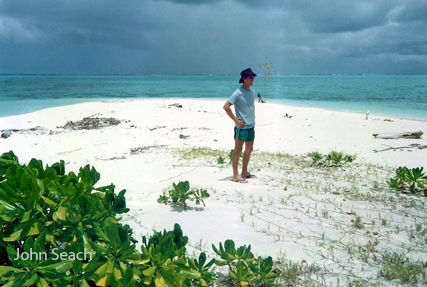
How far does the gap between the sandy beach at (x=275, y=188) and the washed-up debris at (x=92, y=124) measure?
0.49 metres

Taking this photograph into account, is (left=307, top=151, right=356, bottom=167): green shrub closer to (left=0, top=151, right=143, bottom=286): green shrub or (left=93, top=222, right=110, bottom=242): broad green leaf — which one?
(left=0, top=151, right=143, bottom=286): green shrub

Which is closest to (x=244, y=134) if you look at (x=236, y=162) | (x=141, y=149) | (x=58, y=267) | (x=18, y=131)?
(x=236, y=162)

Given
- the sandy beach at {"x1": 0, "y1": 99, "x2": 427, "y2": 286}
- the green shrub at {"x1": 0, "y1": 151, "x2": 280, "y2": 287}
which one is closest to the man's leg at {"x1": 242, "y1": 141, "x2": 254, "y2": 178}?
the sandy beach at {"x1": 0, "y1": 99, "x2": 427, "y2": 286}

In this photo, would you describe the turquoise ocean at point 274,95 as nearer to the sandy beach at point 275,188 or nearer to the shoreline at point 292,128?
the shoreline at point 292,128

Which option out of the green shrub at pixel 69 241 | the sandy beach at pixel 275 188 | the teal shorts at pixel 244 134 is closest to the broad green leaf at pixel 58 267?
the green shrub at pixel 69 241

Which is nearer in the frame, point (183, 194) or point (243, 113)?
point (183, 194)

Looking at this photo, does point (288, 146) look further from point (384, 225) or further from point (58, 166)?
point (58, 166)

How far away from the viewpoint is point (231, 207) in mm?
3725

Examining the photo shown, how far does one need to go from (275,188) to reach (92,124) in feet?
28.8

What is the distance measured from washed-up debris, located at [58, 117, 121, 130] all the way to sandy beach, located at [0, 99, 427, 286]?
49cm

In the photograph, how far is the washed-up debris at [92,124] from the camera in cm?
1093

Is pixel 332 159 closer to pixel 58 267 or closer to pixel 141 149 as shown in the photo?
pixel 141 149

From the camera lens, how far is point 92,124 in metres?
11.3

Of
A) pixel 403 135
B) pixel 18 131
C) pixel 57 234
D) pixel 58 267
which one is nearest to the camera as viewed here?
pixel 58 267
